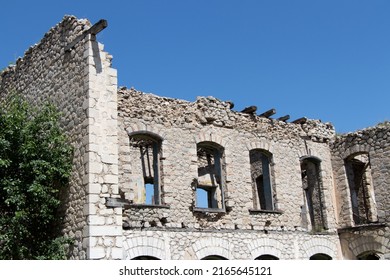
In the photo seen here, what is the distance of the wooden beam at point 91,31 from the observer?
37.9 feet

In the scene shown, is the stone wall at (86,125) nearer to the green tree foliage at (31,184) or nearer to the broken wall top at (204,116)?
the green tree foliage at (31,184)

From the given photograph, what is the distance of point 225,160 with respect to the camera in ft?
51.7

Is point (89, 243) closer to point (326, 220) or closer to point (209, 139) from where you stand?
point (209, 139)

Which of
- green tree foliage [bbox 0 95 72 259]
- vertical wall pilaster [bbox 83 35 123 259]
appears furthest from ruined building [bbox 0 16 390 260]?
green tree foliage [bbox 0 95 72 259]

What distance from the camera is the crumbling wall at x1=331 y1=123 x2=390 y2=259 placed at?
1712 centimetres

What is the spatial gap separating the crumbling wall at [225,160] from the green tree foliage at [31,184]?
1.93 m

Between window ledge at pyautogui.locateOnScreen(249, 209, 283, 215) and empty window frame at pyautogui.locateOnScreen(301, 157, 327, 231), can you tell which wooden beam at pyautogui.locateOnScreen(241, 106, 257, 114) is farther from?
window ledge at pyautogui.locateOnScreen(249, 209, 283, 215)

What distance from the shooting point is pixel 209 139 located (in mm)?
15555

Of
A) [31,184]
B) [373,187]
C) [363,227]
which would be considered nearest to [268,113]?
[373,187]

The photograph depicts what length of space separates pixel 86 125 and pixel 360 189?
11.6m

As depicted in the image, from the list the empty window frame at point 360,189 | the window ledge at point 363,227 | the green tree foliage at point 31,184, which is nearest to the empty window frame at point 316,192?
the window ledge at point 363,227

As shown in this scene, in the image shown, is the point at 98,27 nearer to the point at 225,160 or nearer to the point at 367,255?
the point at 225,160
